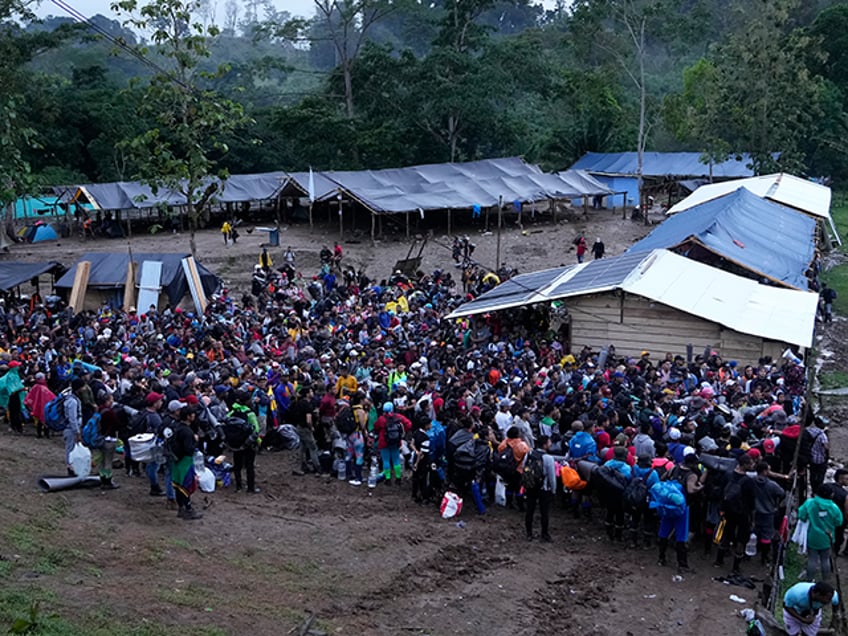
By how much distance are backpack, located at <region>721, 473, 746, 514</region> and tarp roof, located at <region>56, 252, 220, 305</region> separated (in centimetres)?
1636

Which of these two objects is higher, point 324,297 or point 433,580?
point 324,297

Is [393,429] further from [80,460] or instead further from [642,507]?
[80,460]

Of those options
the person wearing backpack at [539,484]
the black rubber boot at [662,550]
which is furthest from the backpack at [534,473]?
the black rubber boot at [662,550]

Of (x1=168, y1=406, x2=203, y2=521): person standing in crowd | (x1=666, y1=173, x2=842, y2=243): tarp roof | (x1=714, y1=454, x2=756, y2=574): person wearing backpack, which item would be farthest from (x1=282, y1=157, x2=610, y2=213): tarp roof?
(x1=714, y1=454, x2=756, y2=574): person wearing backpack

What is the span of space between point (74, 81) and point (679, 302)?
1660 inches

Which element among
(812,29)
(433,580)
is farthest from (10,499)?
(812,29)

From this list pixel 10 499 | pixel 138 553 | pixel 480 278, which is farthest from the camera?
pixel 480 278

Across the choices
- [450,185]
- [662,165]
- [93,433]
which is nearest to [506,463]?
[93,433]

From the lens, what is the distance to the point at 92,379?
1316cm

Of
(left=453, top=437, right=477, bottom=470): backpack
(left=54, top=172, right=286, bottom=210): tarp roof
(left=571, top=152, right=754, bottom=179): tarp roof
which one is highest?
(left=571, top=152, right=754, bottom=179): tarp roof

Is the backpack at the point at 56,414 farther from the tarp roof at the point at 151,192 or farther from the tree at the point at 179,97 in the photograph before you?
the tarp roof at the point at 151,192

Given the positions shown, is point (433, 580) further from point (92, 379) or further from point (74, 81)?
point (74, 81)

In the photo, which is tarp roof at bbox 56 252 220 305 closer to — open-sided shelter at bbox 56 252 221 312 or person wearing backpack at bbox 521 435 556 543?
open-sided shelter at bbox 56 252 221 312

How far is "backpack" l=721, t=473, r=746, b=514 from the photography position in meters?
9.67
